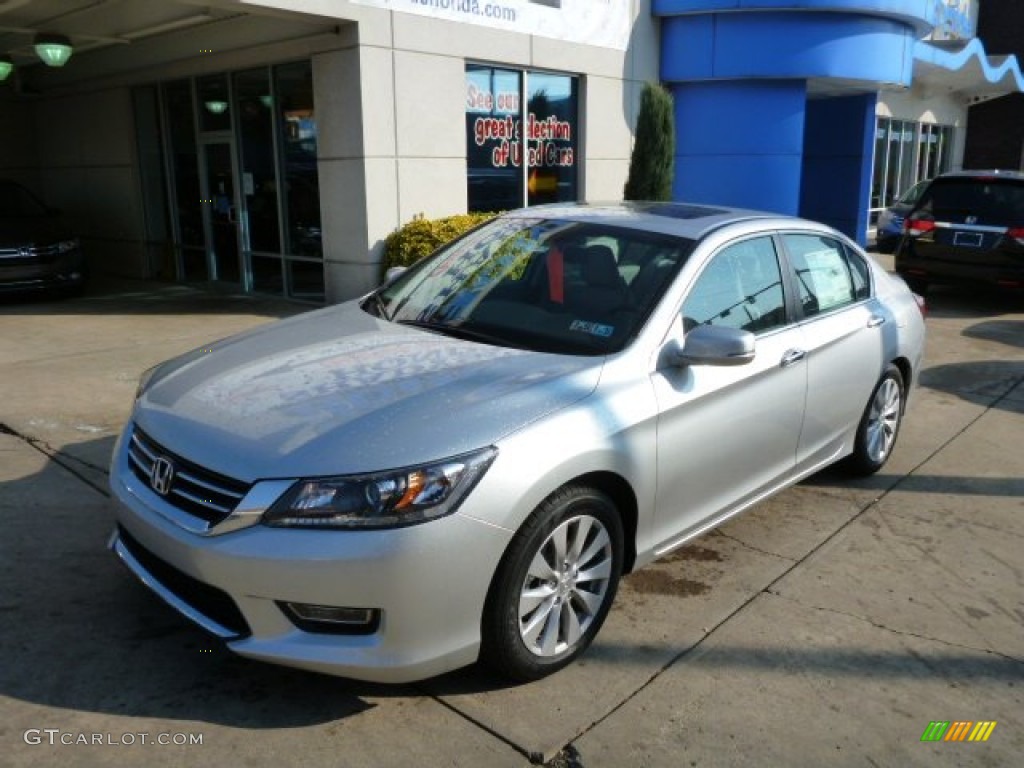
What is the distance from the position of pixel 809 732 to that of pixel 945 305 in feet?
33.5

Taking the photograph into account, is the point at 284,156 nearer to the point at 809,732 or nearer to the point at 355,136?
the point at 355,136

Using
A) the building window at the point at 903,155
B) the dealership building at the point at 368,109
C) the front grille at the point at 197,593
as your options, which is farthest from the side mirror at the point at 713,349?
the building window at the point at 903,155

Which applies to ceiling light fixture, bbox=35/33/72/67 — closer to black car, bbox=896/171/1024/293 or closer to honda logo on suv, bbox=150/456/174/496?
honda logo on suv, bbox=150/456/174/496

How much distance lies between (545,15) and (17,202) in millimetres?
7344

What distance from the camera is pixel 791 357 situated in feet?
13.6

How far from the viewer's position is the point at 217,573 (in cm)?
276

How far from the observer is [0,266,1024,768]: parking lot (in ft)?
9.36

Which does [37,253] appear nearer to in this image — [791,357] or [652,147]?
[652,147]

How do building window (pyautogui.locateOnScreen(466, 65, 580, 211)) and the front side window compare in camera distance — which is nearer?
the front side window

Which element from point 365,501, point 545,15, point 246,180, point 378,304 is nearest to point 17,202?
point 246,180

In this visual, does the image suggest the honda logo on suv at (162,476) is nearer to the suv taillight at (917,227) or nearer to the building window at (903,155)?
the suv taillight at (917,227)

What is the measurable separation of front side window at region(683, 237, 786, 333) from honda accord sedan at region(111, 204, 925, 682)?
0.04ft

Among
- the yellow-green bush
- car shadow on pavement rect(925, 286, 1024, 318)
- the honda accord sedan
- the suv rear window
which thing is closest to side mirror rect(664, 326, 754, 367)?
the honda accord sedan

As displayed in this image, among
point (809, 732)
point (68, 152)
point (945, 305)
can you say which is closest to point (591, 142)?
point (945, 305)
